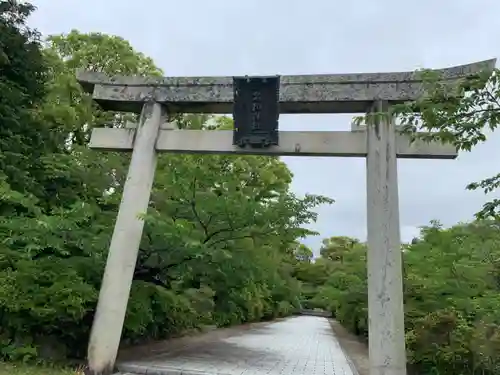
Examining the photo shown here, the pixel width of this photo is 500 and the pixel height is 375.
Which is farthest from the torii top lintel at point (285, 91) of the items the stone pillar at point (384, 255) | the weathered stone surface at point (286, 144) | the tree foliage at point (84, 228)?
the tree foliage at point (84, 228)

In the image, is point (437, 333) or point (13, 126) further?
point (13, 126)

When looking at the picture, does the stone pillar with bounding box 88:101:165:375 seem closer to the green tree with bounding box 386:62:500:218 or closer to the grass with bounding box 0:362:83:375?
the grass with bounding box 0:362:83:375

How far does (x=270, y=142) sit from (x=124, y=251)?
3.08 m

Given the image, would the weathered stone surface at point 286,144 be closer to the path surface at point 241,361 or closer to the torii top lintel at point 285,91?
the torii top lintel at point 285,91

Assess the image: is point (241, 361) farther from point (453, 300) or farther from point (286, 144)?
point (286, 144)

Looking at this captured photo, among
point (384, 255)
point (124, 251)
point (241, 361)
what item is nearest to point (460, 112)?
point (384, 255)

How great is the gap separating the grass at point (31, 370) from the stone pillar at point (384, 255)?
15.0 feet

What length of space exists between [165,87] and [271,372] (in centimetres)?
568

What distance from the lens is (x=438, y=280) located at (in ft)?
29.3

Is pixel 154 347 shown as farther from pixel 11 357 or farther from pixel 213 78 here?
pixel 213 78

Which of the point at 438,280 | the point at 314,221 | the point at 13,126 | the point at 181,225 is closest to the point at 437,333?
the point at 438,280

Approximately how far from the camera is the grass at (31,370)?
21.3 feet

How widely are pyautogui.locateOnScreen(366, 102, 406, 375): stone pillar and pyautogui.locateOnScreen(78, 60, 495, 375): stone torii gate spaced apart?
0.01m

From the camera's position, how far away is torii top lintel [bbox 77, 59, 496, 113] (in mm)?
7383
